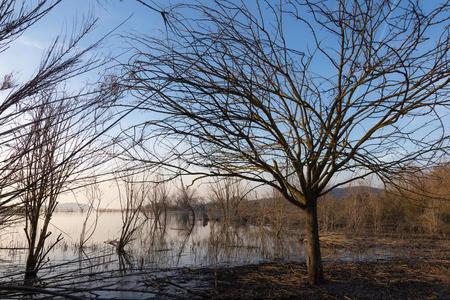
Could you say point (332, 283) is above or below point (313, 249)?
below

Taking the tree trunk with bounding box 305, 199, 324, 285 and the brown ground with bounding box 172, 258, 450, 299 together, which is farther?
the tree trunk with bounding box 305, 199, 324, 285

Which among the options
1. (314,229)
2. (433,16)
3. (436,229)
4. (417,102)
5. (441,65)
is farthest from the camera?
(436,229)

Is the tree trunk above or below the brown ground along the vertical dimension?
above

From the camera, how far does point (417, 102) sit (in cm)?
436

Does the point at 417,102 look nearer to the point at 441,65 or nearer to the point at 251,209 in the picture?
the point at 441,65

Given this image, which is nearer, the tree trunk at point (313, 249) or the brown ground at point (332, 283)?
the brown ground at point (332, 283)

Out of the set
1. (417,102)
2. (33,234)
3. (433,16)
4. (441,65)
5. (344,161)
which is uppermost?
(433,16)

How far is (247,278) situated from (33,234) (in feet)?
13.8

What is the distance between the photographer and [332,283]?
17.4 ft

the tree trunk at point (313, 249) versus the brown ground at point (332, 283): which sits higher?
the tree trunk at point (313, 249)

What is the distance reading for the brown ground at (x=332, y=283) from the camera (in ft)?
15.6

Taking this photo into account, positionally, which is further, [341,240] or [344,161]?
[341,240]

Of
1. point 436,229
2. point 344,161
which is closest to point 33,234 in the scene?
point 344,161

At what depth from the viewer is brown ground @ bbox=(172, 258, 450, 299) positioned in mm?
4762
